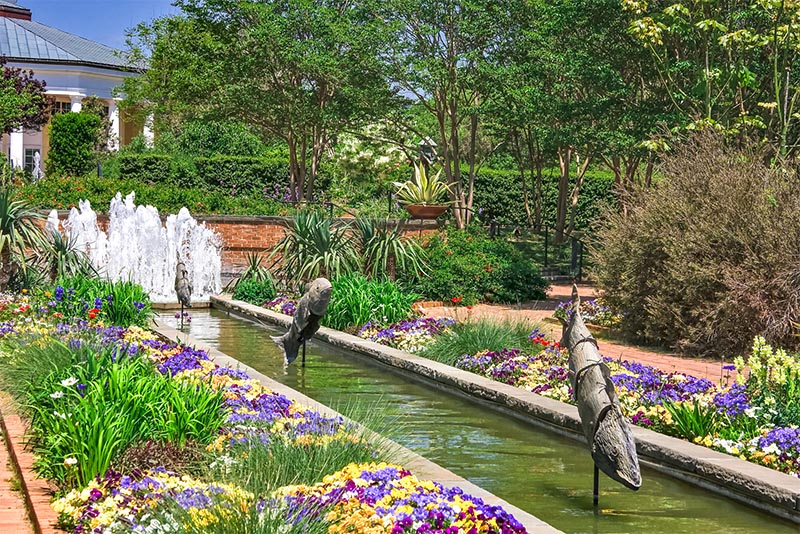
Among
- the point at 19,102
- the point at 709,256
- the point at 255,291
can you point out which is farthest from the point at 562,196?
the point at 709,256

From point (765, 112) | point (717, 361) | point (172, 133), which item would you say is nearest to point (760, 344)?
point (717, 361)

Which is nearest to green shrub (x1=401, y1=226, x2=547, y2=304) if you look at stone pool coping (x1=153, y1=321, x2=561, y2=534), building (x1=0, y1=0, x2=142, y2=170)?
stone pool coping (x1=153, y1=321, x2=561, y2=534)

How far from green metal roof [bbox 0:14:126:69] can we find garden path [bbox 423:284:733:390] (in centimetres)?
3809

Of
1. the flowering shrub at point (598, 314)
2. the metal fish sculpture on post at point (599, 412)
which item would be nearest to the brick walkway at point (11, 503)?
the metal fish sculpture on post at point (599, 412)

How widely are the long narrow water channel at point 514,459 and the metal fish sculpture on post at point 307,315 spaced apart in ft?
1.03

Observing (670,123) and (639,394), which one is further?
(670,123)

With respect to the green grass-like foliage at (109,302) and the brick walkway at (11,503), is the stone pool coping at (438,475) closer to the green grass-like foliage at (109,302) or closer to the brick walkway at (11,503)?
the brick walkway at (11,503)

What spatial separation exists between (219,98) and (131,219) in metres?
11.5

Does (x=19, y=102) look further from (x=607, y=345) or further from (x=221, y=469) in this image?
(x=221, y=469)

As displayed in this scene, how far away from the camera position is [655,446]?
7930 mm

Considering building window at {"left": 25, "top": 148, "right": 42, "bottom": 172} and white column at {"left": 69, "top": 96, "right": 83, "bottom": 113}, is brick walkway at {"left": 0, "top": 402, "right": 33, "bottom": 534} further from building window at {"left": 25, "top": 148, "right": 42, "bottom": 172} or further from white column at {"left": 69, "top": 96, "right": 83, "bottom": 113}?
building window at {"left": 25, "top": 148, "right": 42, "bottom": 172}

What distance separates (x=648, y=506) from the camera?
23.3 feet

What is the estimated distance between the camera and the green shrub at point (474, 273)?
1881 centimetres

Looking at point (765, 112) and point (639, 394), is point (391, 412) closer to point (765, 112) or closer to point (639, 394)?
point (639, 394)
